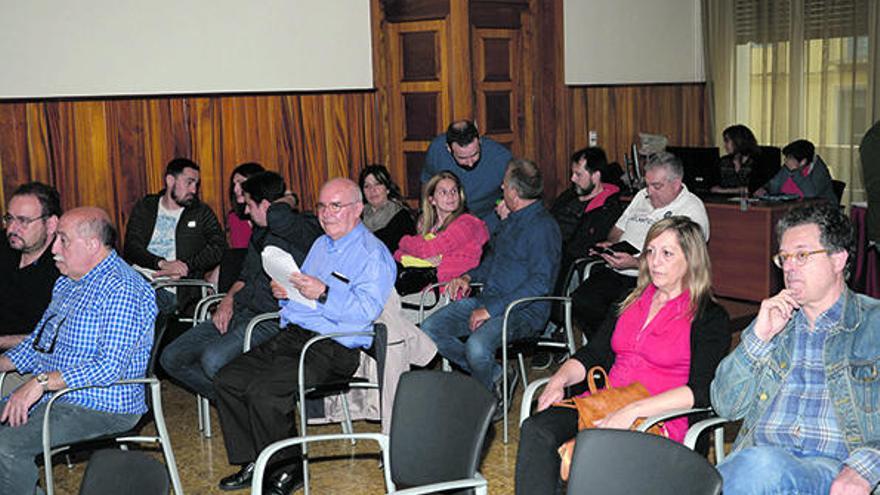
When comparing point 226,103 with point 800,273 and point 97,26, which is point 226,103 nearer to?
point 97,26

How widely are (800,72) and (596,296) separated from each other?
5232mm

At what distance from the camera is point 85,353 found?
371cm

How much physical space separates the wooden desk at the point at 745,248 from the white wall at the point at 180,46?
282cm

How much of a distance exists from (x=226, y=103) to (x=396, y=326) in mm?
3207

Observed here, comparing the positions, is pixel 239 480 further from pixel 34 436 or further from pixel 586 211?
pixel 586 211

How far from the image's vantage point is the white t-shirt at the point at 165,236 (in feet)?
19.5

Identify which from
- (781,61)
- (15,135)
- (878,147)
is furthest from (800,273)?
(781,61)

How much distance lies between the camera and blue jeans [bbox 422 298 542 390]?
186 inches

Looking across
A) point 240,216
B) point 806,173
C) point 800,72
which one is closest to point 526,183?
point 240,216

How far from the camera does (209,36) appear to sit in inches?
267

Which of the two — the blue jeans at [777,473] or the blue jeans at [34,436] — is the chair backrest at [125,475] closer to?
the blue jeans at [34,436]

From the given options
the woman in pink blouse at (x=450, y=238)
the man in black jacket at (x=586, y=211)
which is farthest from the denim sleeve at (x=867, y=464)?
the woman in pink blouse at (x=450, y=238)

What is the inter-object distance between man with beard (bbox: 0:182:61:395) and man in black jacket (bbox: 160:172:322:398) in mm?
678

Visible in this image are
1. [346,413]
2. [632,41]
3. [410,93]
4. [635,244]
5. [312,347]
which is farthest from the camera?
[632,41]
